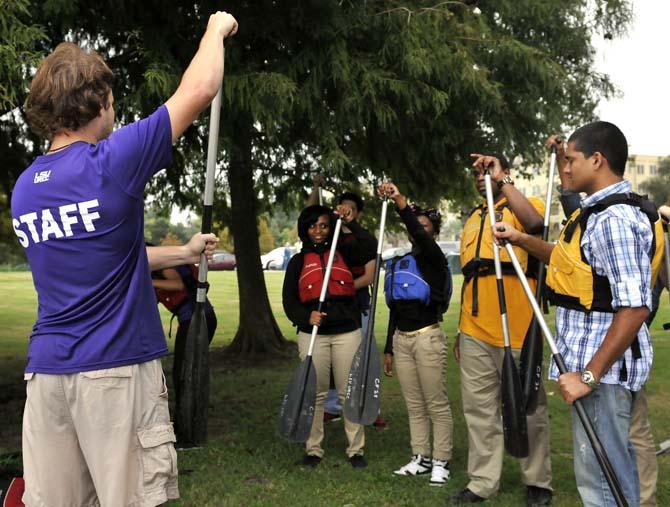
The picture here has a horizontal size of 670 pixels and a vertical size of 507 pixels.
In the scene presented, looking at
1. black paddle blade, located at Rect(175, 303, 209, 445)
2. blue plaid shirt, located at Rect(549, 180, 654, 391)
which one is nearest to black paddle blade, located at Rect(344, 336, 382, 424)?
black paddle blade, located at Rect(175, 303, 209, 445)

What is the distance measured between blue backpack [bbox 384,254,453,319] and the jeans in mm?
2302

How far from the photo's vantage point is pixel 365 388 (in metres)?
4.92

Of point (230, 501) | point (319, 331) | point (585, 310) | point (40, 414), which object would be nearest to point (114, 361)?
point (40, 414)

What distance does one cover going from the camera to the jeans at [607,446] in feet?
8.84

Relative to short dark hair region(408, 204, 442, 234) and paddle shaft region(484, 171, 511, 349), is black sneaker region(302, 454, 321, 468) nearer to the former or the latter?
short dark hair region(408, 204, 442, 234)

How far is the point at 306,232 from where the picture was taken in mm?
5605

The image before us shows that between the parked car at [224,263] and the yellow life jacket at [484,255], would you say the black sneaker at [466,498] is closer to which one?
the yellow life jacket at [484,255]

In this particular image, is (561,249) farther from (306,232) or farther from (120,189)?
(306,232)

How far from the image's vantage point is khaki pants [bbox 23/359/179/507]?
2.06 metres

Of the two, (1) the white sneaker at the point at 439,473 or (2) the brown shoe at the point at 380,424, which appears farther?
(2) the brown shoe at the point at 380,424

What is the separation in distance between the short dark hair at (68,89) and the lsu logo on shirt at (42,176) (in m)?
0.14

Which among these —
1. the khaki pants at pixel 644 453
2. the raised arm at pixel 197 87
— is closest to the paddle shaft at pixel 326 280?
the khaki pants at pixel 644 453

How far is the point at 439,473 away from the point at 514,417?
1.32 meters

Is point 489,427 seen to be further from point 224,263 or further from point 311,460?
point 224,263
